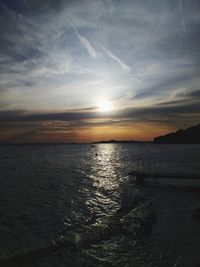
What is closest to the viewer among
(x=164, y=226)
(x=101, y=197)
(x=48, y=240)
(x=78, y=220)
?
(x=48, y=240)

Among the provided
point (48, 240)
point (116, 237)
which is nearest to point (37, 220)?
point (48, 240)

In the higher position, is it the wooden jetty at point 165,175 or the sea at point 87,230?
the wooden jetty at point 165,175

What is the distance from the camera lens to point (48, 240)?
15.4 m

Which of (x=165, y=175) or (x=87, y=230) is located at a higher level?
(x=165, y=175)

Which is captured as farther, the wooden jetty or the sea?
the wooden jetty

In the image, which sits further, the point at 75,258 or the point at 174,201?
the point at 174,201

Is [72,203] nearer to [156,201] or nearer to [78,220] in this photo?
[78,220]

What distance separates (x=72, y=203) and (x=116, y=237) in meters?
9.86

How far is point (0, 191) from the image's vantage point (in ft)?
103

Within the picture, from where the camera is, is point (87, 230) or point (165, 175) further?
point (165, 175)

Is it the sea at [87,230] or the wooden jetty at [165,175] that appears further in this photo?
the wooden jetty at [165,175]

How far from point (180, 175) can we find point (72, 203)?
1580 centimetres

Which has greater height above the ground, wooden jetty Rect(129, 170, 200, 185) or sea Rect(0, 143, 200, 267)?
wooden jetty Rect(129, 170, 200, 185)

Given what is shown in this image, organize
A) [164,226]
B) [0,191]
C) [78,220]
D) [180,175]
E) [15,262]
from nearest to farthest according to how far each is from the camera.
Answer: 1. [15,262]
2. [164,226]
3. [78,220]
4. [0,191]
5. [180,175]
